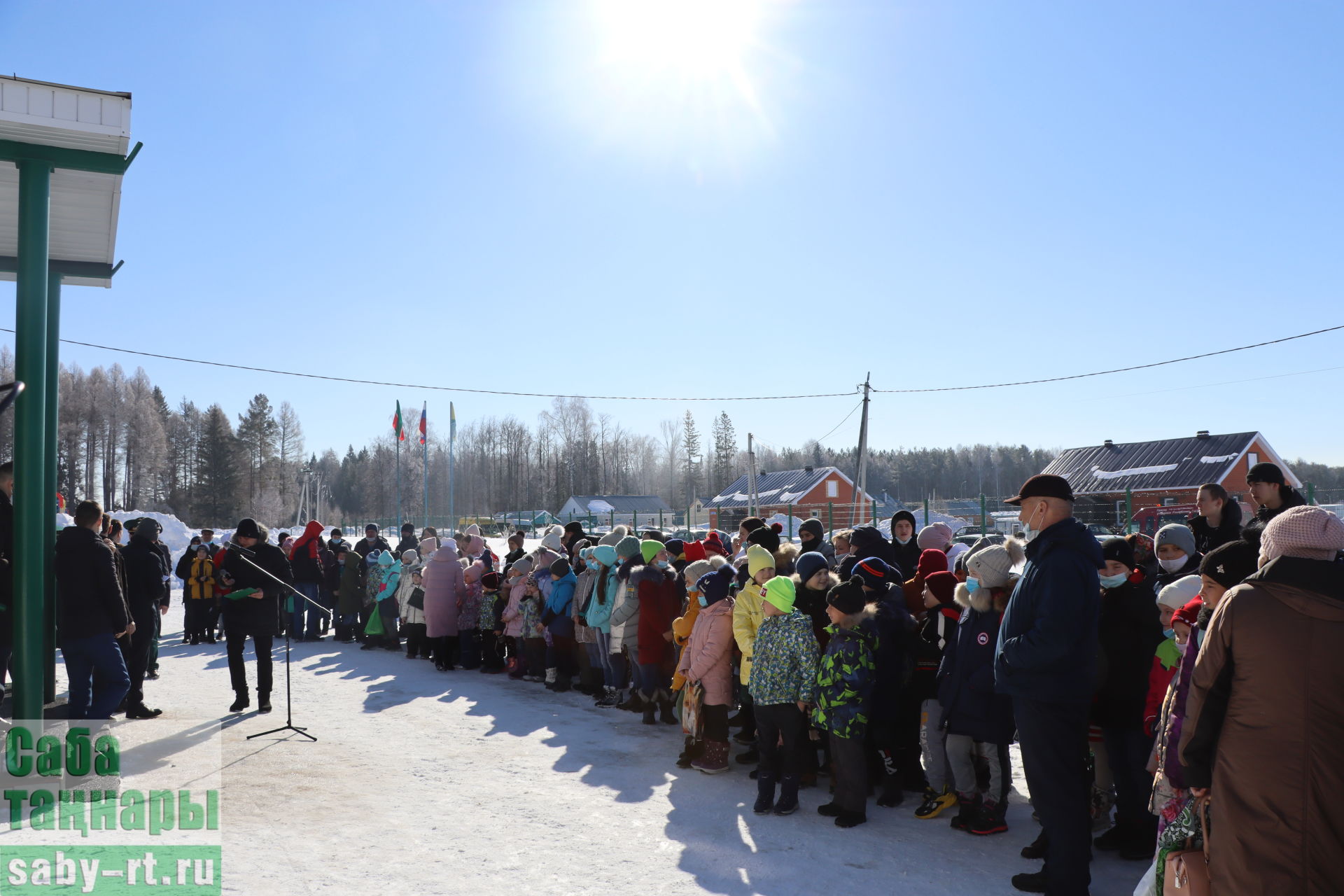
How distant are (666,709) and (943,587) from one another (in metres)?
3.54

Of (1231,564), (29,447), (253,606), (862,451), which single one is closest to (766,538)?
(1231,564)

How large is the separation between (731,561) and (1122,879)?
4761 mm

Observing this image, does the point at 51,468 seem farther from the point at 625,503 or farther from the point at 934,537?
the point at 625,503

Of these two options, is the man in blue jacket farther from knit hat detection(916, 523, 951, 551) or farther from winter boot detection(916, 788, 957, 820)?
knit hat detection(916, 523, 951, 551)

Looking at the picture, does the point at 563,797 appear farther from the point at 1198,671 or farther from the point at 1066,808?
the point at 1198,671

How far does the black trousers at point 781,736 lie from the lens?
542 centimetres

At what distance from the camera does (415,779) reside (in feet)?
20.0

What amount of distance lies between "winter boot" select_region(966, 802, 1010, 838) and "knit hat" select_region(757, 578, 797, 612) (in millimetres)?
1635

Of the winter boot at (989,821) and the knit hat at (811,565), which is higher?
the knit hat at (811,565)

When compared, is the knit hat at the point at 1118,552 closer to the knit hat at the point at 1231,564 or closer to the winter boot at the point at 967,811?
the knit hat at the point at 1231,564

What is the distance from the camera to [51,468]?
750cm

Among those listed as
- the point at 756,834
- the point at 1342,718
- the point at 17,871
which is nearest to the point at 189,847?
the point at 17,871

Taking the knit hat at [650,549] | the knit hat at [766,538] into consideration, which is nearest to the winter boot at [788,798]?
the knit hat at [766,538]

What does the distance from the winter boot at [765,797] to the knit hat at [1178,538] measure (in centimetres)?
296
